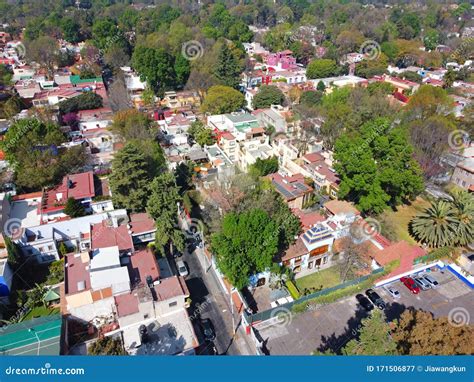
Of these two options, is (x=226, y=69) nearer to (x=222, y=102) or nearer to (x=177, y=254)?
(x=222, y=102)

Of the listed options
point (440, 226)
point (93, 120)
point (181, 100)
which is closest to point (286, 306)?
point (440, 226)

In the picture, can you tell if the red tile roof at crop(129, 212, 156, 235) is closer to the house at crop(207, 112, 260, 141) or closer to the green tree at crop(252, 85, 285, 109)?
the house at crop(207, 112, 260, 141)

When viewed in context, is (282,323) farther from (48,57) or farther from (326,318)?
(48,57)

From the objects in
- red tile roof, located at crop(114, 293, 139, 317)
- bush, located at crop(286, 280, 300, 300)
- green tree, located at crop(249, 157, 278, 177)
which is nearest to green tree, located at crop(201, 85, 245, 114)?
green tree, located at crop(249, 157, 278, 177)

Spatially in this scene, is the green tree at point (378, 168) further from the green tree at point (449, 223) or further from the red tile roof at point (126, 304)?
the red tile roof at point (126, 304)

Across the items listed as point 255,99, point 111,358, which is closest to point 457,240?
point 111,358

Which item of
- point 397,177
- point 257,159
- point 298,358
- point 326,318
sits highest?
point 298,358

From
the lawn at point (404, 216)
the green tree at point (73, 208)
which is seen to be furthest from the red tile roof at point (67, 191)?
the lawn at point (404, 216)
